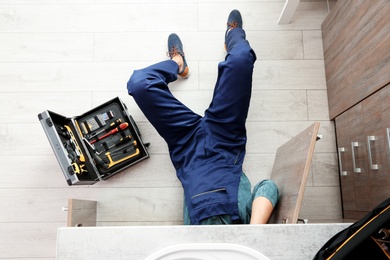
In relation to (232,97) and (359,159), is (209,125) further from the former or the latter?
(359,159)

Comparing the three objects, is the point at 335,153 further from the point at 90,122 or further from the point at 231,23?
the point at 90,122

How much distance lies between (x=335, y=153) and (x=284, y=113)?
1.06 feet

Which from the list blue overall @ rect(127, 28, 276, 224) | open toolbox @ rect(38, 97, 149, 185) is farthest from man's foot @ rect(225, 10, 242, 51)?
open toolbox @ rect(38, 97, 149, 185)

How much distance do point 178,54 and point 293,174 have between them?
0.86 meters

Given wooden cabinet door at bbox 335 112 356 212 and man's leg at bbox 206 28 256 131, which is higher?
man's leg at bbox 206 28 256 131

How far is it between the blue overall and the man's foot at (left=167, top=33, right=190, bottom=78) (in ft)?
0.63

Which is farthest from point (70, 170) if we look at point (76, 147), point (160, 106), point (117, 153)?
point (160, 106)

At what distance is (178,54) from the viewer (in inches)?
73.5

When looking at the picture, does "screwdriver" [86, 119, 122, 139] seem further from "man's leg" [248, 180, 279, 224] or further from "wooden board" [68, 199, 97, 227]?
"man's leg" [248, 180, 279, 224]

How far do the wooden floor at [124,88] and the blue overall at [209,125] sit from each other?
22 centimetres

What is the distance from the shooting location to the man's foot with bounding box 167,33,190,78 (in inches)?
73.2

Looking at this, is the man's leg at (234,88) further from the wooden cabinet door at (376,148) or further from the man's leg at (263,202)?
the wooden cabinet door at (376,148)

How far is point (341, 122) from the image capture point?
175cm

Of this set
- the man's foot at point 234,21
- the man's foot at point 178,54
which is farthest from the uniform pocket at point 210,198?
the man's foot at point 234,21
